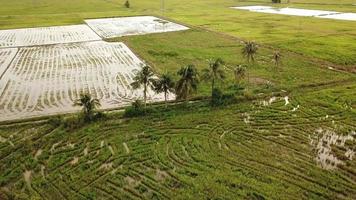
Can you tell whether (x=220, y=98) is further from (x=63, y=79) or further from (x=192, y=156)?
(x=63, y=79)

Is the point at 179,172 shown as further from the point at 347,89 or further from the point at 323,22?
the point at 323,22

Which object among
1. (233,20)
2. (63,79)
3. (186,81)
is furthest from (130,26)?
(186,81)

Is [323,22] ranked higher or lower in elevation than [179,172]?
higher

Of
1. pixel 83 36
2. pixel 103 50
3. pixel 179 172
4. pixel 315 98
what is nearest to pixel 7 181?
pixel 179 172

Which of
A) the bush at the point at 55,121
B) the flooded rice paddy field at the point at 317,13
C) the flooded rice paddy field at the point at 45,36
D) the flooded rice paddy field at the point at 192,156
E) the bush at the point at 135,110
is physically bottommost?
the flooded rice paddy field at the point at 192,156

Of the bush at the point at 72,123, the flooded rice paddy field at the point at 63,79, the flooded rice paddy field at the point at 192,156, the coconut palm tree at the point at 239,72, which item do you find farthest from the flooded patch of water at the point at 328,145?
the bush at the point at 72,123

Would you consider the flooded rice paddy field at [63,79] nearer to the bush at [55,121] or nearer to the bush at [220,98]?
the bush at [55,121]
